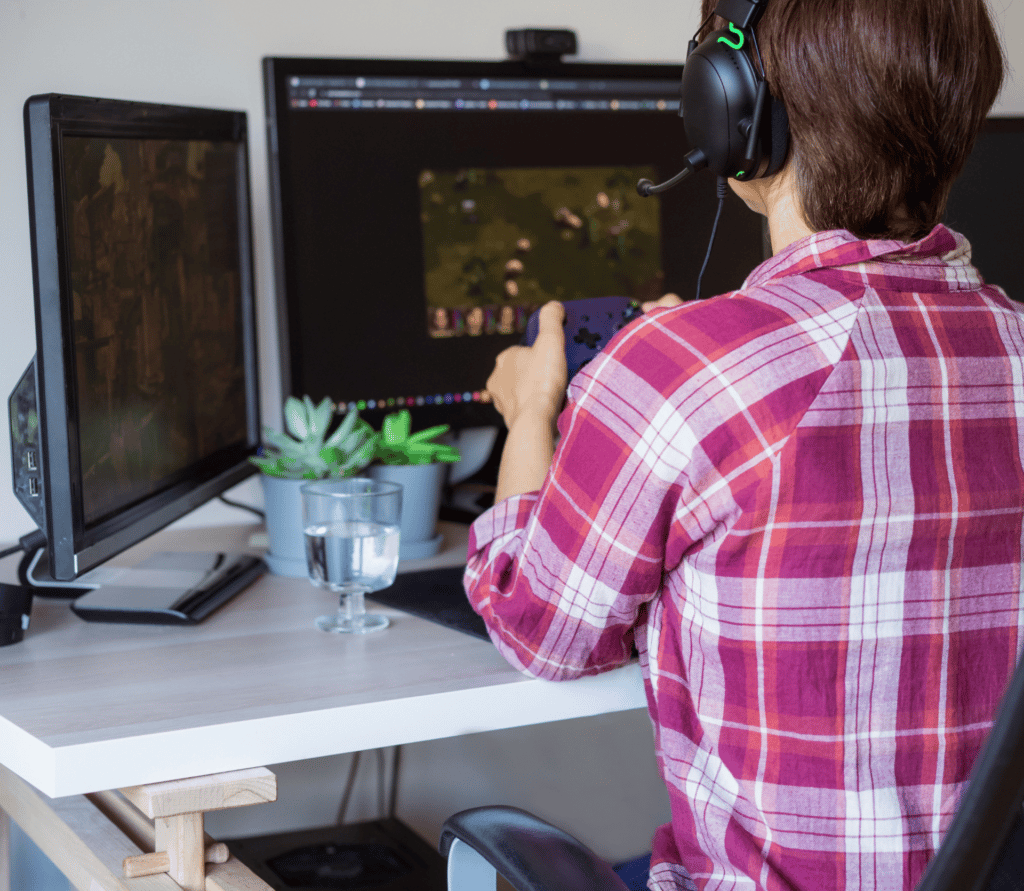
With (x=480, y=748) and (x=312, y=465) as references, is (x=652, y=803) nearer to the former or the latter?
(x=480, y=748)

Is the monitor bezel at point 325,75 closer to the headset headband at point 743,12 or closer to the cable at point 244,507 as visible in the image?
the cable at point 244,507

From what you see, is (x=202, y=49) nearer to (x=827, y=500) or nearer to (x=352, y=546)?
(x=352, y=546)

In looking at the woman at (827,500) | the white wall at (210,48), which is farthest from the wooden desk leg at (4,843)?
the woman at (827,500)

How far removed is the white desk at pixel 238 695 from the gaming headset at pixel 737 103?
1.29 feet

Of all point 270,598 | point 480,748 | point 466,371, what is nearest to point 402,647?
point 270,598


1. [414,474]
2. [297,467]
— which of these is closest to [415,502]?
[414,474]

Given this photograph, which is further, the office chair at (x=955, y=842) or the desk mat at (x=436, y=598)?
the desk mat at (x=436, y=598)

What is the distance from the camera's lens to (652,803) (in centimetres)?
181

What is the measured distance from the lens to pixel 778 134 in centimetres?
74

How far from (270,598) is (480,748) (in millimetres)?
709

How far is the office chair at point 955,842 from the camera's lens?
430 mm

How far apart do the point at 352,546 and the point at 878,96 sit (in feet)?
1.80

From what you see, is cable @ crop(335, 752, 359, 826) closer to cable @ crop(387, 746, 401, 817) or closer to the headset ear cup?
cable @ crop(387, 746, 401, 817)

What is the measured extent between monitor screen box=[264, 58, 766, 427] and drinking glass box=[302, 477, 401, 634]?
15.5 inches
